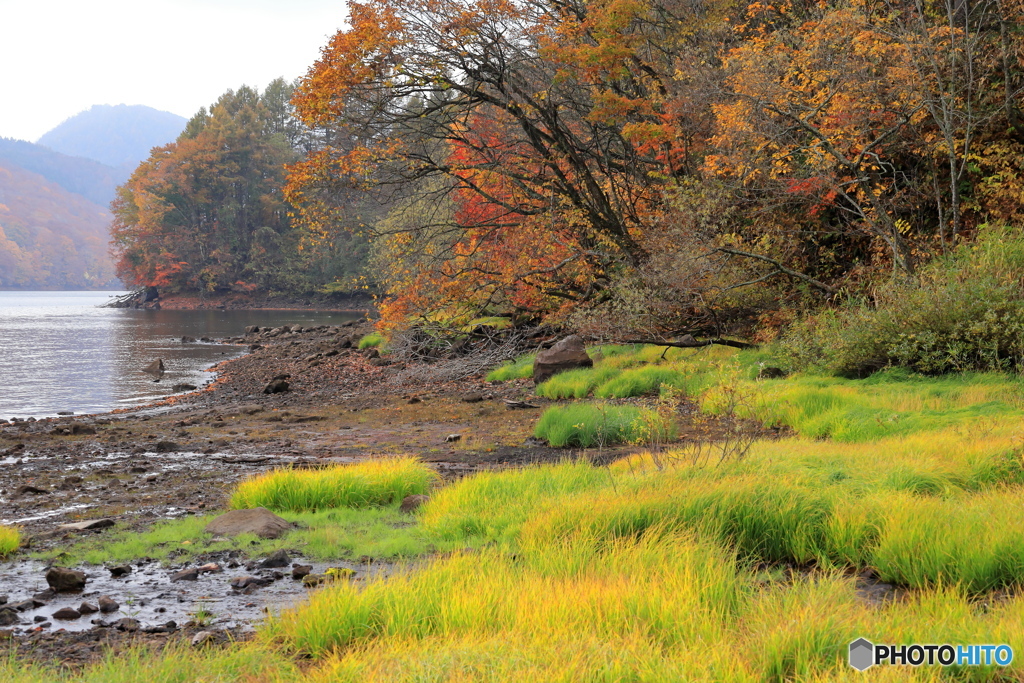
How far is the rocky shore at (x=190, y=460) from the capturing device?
4695 millimetres

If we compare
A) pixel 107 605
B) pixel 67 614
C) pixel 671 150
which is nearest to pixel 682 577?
pixel 107 605

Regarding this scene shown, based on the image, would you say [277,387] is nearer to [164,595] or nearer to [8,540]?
[8,540]

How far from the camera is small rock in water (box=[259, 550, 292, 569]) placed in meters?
5.59

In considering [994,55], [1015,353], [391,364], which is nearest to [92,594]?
[1015,353]

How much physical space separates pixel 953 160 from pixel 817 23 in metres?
4.85

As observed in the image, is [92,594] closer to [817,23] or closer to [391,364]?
[817,23]

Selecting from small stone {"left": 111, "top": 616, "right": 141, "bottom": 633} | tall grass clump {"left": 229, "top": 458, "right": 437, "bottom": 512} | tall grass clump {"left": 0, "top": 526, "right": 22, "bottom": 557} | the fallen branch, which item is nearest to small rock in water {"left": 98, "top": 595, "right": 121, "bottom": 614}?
small stone {"left": 111, "top": 616, "right": 141, "bottom": 633}

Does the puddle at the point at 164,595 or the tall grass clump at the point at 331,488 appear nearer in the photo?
the puddle at the point at 164,595

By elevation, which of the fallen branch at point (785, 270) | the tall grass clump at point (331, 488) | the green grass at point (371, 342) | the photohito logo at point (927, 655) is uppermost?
the fallen branch at point (785, 270)

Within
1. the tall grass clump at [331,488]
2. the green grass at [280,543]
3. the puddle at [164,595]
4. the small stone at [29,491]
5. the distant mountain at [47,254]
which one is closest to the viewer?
the puddle at [164,595]

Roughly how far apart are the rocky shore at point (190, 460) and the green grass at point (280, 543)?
0.20m

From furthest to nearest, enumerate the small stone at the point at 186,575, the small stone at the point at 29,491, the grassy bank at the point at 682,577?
the small stone at the point at 29,491 < the small stone at the point at 186,575 < the grassy bank at the point at 682,577

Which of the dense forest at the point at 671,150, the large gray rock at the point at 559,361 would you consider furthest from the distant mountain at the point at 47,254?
the large gray rock at the point at 559,361

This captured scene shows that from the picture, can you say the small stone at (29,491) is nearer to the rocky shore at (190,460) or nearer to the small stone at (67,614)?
the rocky shore at (190,460)
